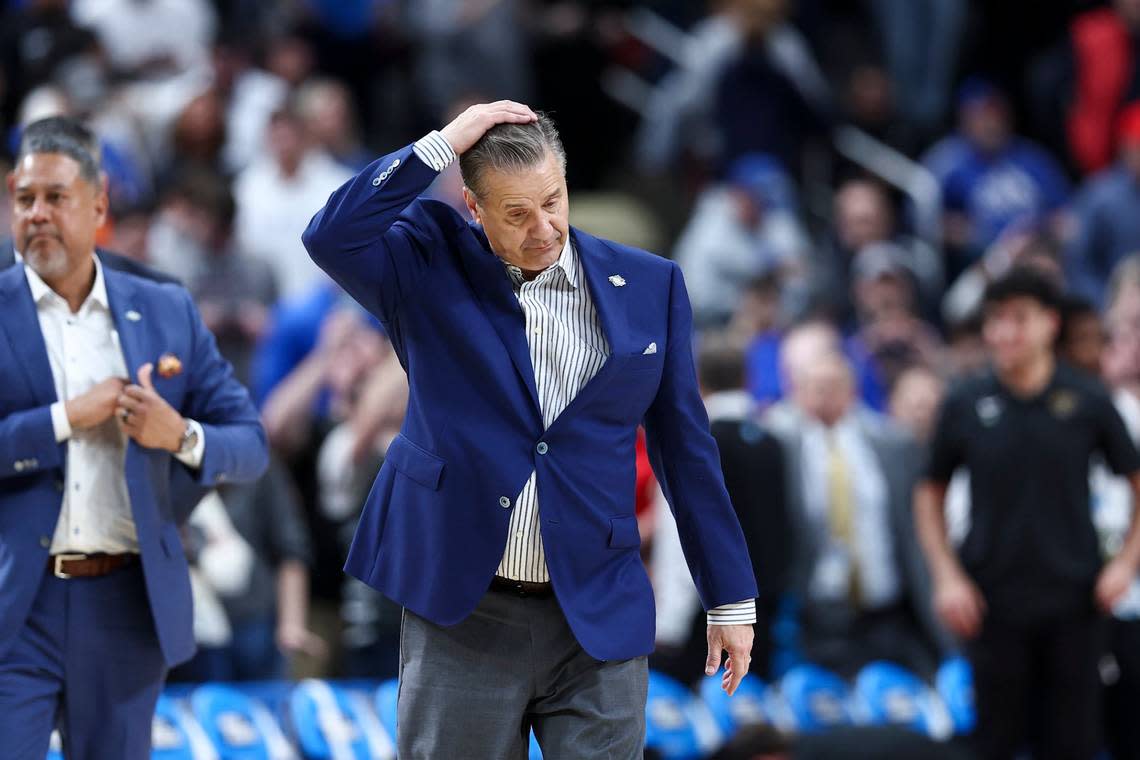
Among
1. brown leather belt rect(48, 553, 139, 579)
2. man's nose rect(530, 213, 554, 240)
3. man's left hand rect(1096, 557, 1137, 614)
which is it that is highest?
man's nose rect(530, 213, 554, 240)

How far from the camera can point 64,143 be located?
16.3ft

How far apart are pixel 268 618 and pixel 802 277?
501cm

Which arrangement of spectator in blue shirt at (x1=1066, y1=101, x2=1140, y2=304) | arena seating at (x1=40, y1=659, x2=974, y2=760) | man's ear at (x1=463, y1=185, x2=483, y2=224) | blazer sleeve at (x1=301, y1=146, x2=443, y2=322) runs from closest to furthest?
blazer sleeve at (x1=301, y1=146, x2=443, y2=322) → man's ear at (x1=463, y1=185, x2=483, y2=224) → arena seating at (x1=40, y1=659, x2=974, y2=760) → spectator in blue shirt at (x1=1066, y1=101, x2=1140, y2=304)

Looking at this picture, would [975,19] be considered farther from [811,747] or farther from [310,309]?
[811,747]

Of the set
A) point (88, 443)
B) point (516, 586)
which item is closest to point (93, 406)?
point (88, 443)

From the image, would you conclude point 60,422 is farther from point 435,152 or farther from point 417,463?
point 435,152

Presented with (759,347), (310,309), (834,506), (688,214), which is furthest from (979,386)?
(688,214)

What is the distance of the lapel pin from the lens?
4992mm

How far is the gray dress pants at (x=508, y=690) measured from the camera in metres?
4.26

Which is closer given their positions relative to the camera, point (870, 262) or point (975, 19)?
point (870, 262)

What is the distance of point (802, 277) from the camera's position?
11.7 metres

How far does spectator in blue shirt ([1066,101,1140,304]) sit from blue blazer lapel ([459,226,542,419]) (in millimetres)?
8487

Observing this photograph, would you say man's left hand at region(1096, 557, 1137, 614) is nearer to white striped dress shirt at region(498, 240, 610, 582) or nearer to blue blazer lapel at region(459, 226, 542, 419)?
white striped dress shirt at region(498, 240, 610, 582)

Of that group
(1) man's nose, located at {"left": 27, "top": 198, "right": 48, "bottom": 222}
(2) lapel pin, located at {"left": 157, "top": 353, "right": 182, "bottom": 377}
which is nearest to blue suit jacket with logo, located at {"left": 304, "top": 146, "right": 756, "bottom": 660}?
(2) lapel pin, located at {"left": 157, "top": 353, "right": 182, "bottom": 377}
